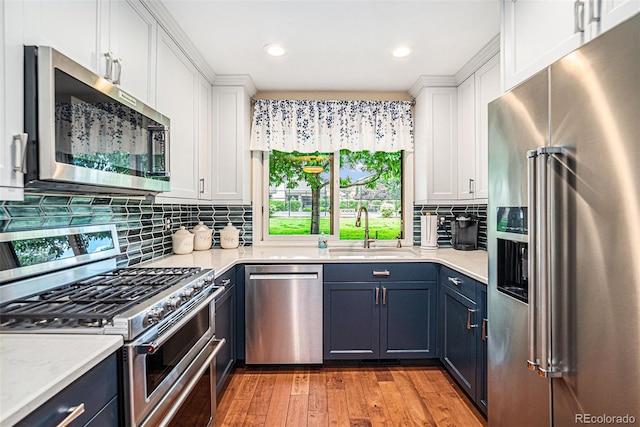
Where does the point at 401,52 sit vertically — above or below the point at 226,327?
above

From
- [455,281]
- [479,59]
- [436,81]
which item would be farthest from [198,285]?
[436,81]

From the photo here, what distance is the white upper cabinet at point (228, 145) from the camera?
10.4 ft

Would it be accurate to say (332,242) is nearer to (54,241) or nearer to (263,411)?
(263,411)

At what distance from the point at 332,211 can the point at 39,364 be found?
9.46 feet

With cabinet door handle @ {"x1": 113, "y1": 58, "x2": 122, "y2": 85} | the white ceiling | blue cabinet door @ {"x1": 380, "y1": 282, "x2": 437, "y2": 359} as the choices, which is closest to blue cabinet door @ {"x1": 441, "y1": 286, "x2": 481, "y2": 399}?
blue cabinet door @ {"x1": 380, "y1": 282, "x2": 437, "y2": 359}

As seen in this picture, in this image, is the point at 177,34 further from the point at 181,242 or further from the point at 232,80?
the point at 181,242

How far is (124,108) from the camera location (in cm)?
158

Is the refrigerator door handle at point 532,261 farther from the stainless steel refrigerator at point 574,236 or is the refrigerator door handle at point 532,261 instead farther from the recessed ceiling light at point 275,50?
the recessed ceiling light at point 275,50

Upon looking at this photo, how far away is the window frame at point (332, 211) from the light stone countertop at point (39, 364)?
2483 mm

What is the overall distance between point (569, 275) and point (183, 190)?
2.18 m

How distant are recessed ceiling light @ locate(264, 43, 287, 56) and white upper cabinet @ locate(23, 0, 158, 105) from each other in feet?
2.54

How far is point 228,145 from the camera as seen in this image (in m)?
3.18

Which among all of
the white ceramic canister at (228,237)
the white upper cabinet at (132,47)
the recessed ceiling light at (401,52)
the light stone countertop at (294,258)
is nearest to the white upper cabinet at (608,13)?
the light stone countertop at (294,258)

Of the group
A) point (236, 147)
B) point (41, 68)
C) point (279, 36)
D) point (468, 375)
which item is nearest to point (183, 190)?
point (236, 147)
